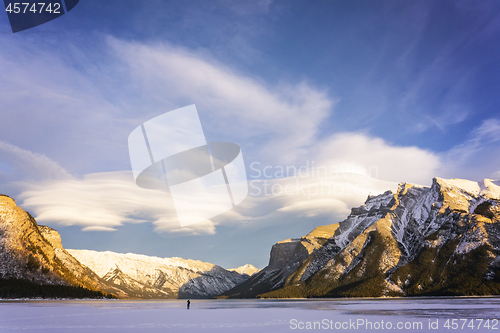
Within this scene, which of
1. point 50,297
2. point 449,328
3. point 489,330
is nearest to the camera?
point 489,330

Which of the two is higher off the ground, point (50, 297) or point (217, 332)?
point (217, 332)

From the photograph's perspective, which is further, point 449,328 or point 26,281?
point 26,281

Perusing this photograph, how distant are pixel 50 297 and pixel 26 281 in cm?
1685

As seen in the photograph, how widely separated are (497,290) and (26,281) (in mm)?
272536

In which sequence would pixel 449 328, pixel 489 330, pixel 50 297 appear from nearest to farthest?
1. pixel 489 330
2. pixel 449 328
3. pixel 50 297

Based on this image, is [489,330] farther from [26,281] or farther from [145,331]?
[26,281]

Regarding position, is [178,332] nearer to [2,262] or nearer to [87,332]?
[87,332]

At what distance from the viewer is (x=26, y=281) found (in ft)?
643

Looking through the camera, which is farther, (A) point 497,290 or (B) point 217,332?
(A) point 497,290

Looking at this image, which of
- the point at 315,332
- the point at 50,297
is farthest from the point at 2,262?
the point at 315,332

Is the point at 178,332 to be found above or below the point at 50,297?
above

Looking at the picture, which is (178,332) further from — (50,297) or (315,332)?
(50,297)

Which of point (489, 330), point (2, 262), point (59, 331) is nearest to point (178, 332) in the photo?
point (59, 331)

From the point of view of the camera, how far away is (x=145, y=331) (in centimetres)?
3812
